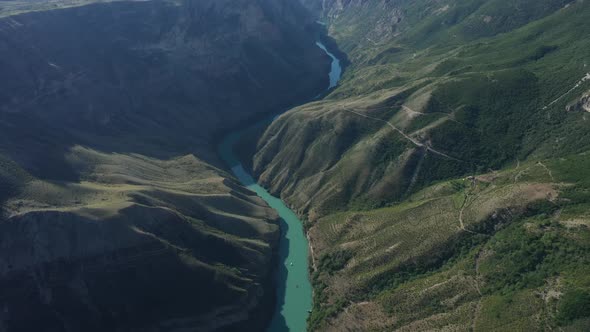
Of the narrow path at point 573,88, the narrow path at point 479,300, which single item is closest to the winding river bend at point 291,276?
the narrow path at point 479,300

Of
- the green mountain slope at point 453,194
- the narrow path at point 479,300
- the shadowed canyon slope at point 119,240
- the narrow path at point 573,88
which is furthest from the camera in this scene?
the narrow path at point 573,88

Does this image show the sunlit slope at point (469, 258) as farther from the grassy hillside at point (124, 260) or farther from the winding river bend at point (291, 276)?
the grassy hillside at point (124, 260)

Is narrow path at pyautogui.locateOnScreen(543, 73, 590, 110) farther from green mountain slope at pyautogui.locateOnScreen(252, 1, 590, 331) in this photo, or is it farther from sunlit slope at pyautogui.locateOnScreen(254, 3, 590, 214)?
green mountain slope at pyautogui.locateOnScreen(252, 1, 590, 331)

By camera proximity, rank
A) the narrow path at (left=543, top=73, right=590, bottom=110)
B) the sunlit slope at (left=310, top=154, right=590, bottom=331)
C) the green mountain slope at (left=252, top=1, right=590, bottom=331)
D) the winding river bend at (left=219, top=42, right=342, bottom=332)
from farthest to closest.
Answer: the narrow path at (left=543, top=73, right=590, bottom=110) < the winding river bend at (left=219, top=42, right=342, bottom=332) < the green mountain slope at (left=252, top=1, right=590, bottom=331) < the sunlit slope at (left=310, top=154, right=590, bottom=331)

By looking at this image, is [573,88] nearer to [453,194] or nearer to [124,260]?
[453,194]

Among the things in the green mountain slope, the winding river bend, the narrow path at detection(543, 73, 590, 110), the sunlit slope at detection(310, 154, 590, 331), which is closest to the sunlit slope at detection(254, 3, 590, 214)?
the narrow path at detection(543, 73, 590, 110)

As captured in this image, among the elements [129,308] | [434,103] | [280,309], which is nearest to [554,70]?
[434,103]

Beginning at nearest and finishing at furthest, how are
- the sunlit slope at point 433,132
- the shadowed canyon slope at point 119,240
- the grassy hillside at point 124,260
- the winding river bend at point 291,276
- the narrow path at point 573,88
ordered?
1. the grassy hillside at point 124,260
2. the shadowed canyon slope at point 119,240
3. the winding river bend at point 291,276
4. the sunlit slope at point 433,132
5. the narrow path at point 573,88

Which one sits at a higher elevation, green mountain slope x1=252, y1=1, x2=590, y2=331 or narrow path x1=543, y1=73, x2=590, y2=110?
narrow path x1=543, y1=73, x2=590, y2=110
